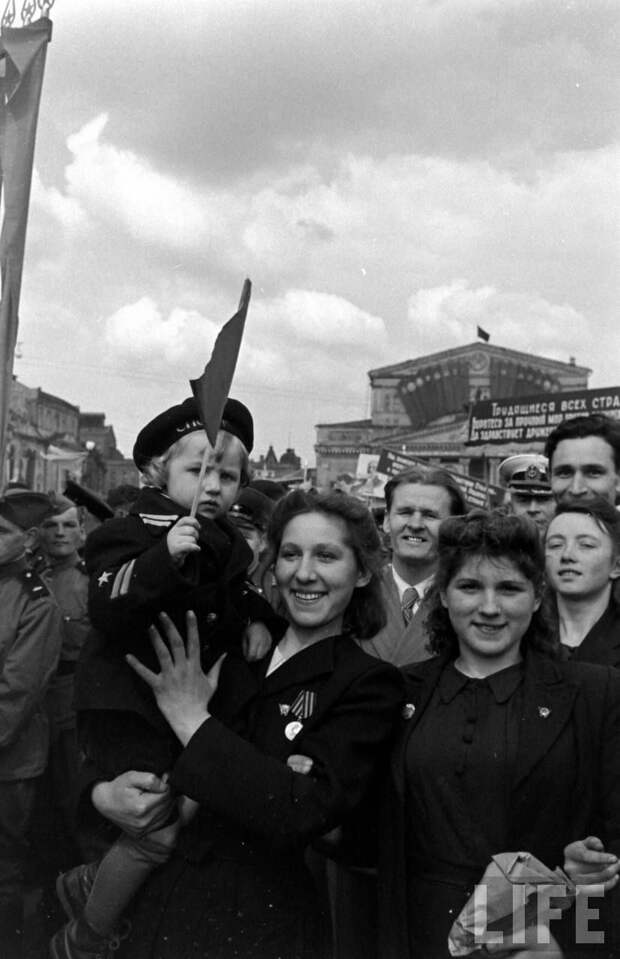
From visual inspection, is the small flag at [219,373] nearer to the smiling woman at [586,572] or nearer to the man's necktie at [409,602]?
the smiling woman at [586,572]

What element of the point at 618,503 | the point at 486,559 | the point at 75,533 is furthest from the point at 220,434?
the point at 75,533

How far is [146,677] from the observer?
2.41 metres

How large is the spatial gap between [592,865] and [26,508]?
135 inches

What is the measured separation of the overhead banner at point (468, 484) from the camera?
1037 cm

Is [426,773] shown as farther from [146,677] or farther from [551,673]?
[146,677]

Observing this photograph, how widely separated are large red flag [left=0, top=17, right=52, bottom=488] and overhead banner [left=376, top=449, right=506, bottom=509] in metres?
4.23

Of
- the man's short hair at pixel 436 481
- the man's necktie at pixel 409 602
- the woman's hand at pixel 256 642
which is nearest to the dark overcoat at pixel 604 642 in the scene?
the man's necktie at pixel 409 602

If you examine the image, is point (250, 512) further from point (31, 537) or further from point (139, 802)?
point (139, 802)

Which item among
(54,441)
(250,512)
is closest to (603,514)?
(250,512)

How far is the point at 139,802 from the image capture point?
239 centimetres

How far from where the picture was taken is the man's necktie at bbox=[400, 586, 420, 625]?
12.6ft

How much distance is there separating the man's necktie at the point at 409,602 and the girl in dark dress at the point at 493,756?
1.14 meters

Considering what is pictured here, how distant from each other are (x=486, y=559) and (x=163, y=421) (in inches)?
40.3

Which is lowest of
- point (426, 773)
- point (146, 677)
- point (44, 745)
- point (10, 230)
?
point (44, 745)
